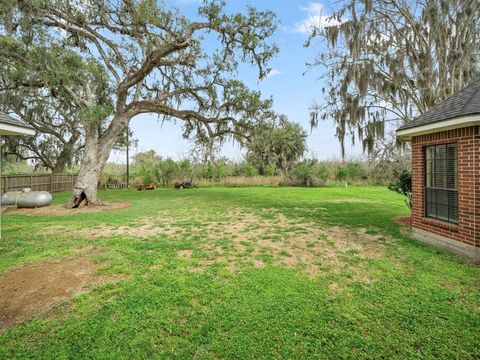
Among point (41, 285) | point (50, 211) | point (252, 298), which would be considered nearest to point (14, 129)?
point (41, 285)

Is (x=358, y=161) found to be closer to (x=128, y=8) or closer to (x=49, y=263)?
(x=128, y=8)

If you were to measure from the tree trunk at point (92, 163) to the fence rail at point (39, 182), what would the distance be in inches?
237

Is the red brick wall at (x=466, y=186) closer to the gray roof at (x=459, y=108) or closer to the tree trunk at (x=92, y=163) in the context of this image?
the gray roof at (x=459, y=108)

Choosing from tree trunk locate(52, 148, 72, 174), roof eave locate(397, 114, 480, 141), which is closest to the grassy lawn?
roof eave locate(397, 114, 480, 141)

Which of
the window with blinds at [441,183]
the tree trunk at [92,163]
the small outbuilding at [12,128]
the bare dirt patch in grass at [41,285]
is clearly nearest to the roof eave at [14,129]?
the small outbuilding at [12,128]

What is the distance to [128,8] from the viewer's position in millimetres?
9047

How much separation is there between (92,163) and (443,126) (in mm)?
11760

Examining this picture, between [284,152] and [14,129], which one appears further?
[284,152]

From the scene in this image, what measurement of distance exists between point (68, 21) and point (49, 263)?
1006cm

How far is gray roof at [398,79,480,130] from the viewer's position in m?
4.27

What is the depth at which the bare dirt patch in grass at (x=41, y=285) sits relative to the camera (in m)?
2.79

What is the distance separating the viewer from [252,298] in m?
3.03

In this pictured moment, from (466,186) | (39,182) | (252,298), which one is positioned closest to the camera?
(252,298)

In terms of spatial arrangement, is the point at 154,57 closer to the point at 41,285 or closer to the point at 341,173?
the point at 41,285
